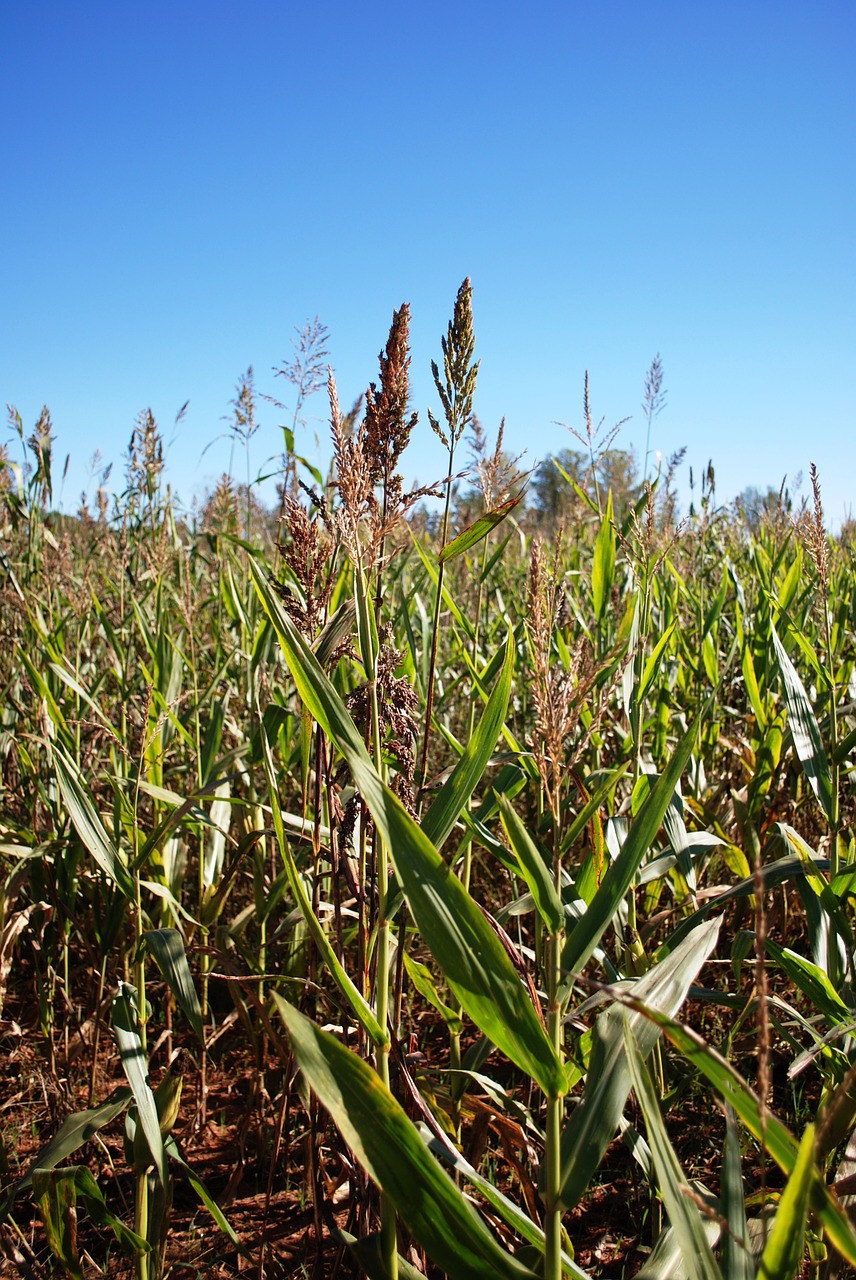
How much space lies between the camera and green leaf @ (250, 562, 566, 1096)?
81cm

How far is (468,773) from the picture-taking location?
101 cm

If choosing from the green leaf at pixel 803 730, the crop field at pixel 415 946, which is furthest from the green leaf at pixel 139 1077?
the green leaf at pixel 803 730

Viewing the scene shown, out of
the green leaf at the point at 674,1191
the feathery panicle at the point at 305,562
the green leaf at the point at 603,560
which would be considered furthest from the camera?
the green leaf at the point at 603,560

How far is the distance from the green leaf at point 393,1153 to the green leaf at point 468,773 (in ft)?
0.95

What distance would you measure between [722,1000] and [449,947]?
2.74 ft

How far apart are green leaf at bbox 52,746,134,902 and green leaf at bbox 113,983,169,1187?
0.21m

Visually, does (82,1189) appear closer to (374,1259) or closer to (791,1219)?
(374,1259)

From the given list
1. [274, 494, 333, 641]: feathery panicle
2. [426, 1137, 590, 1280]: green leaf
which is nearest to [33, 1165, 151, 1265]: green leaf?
[426, 1137, 590, 1280]: green leaf

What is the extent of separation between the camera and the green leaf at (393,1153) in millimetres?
771

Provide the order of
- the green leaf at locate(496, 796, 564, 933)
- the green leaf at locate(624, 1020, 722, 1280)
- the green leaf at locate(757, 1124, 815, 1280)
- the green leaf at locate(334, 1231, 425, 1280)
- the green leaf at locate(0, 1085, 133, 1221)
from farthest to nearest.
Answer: the green leaf at locate(0, 1085, 133, 1221)
the green leaf at locate(334, 1231, 425, 1280)
the green leaf at locate(496, 796, 564, 933)
the green leaf at locate(624, 1020, 722, 1280)
the green leaf at locate(757, 1124, 815, 1280)

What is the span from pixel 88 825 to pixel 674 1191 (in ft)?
3.99

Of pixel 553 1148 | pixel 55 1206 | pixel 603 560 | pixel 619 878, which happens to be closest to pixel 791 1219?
pixel 553 1148

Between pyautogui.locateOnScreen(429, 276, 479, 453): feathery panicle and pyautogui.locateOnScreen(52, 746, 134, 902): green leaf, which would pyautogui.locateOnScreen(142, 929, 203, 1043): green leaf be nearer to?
pyautogui.locateOnScreen(52, 746, 134, 902): green leaf

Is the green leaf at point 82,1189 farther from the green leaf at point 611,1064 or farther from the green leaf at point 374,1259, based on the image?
the green leaf at point 611,1064
